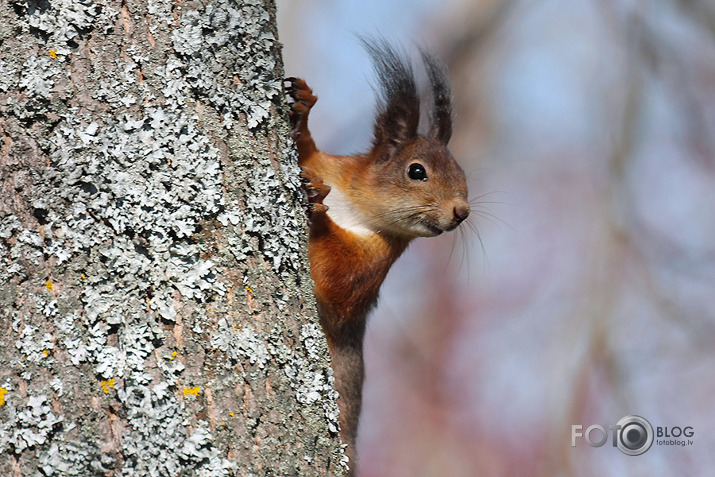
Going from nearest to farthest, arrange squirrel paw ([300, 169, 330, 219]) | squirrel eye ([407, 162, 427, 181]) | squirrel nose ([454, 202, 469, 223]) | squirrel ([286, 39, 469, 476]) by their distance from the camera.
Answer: squirrel paw ([300, 169, 330, 219]) < squirrel ([286, 39, 469, 476]) < squirrel nose ([454, 202, 469, 223]) < squirrel eye ([407, 162, 427, 181])

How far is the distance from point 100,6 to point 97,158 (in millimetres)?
290

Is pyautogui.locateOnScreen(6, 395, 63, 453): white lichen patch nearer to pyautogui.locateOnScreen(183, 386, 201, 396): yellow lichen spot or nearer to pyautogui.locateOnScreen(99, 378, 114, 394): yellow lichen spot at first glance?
pyautogui.locateOnScreen(99, 378, 114, 394): yellow lichen spot

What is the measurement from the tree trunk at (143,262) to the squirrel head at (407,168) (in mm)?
1458

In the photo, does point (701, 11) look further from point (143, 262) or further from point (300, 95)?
point (143, 262)

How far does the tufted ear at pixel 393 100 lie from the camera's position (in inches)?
120

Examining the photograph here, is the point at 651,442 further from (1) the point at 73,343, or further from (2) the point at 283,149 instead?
(1) the point at 73,343

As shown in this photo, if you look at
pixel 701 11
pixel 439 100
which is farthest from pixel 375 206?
pixel 701 11

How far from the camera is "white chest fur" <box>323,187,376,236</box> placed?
2.99 meters

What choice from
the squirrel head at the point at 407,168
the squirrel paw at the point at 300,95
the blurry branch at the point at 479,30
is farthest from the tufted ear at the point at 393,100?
the blurry branch at the point at 479,30

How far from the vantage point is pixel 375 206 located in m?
3.01

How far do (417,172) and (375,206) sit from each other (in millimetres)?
226

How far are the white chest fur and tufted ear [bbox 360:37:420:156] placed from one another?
30 centimetres

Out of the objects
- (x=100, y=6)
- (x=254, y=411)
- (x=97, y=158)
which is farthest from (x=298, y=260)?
(x=100, y=6)

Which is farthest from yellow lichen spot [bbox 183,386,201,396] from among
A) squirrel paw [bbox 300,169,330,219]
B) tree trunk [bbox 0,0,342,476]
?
squirrel paw [bbox 300,169,330,219]
